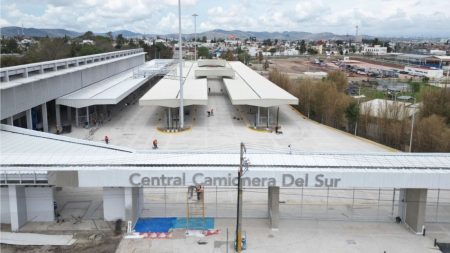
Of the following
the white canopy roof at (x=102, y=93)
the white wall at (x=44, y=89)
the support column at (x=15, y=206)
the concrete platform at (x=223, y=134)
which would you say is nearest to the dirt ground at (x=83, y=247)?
the support column at (x=15, y=206)

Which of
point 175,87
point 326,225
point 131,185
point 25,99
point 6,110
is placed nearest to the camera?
point 131,185

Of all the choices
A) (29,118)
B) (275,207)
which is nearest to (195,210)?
(275,207)

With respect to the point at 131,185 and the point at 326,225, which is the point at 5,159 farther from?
the point at 326,225

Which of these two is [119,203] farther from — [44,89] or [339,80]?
[339,80]

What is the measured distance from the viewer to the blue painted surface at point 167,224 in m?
20.2

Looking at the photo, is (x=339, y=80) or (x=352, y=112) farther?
(x=339, y=80)

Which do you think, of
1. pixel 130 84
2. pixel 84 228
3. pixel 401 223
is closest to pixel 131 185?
pixel 84 228

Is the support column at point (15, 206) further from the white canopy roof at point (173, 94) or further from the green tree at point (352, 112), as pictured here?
the green tree at point (352, 112)

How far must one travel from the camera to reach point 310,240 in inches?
760

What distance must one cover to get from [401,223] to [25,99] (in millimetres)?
29436

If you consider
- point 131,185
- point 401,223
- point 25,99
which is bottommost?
point 401,223

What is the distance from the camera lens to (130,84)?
182 feet

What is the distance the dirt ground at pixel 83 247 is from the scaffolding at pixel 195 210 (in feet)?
11.7

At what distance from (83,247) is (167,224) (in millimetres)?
4157
